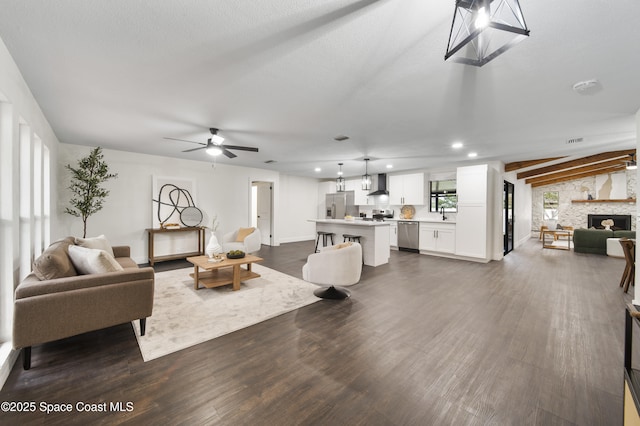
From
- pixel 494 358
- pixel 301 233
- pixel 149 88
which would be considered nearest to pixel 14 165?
pixel 149 88

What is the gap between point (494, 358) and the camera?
84.0 inches

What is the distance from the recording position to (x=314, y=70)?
2.19m

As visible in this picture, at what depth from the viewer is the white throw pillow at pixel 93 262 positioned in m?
2.35

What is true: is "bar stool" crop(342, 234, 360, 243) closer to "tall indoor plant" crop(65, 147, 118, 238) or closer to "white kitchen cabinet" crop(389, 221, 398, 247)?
"white kitchen cabinet" crop(389, 221, 398, 247)

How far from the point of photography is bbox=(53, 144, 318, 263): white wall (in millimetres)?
5023

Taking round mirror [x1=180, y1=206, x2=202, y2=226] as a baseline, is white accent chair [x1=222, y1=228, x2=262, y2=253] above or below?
below

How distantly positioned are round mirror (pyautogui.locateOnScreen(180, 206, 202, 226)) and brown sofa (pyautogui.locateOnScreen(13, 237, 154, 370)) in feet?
12.2

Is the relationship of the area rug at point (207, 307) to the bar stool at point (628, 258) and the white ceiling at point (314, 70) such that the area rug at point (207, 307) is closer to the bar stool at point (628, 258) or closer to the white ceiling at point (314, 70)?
the white ceiling at point (314, 70)

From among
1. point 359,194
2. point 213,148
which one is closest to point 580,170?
point 359,194

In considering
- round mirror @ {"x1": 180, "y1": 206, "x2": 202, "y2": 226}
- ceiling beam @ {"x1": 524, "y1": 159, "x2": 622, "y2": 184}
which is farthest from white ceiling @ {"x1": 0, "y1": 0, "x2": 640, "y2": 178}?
ceiling beam @ {"x1": 524, "y1": 159, "x2": 622, "y2": 184}

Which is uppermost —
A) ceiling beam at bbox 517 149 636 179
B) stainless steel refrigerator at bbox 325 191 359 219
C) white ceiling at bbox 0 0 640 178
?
ceiling beam at bbox 517 149 636 179

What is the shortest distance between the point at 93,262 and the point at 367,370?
268cm

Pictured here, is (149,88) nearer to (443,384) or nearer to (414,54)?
(414,54)

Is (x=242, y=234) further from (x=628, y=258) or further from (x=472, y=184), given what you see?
(x=628, y=258)
